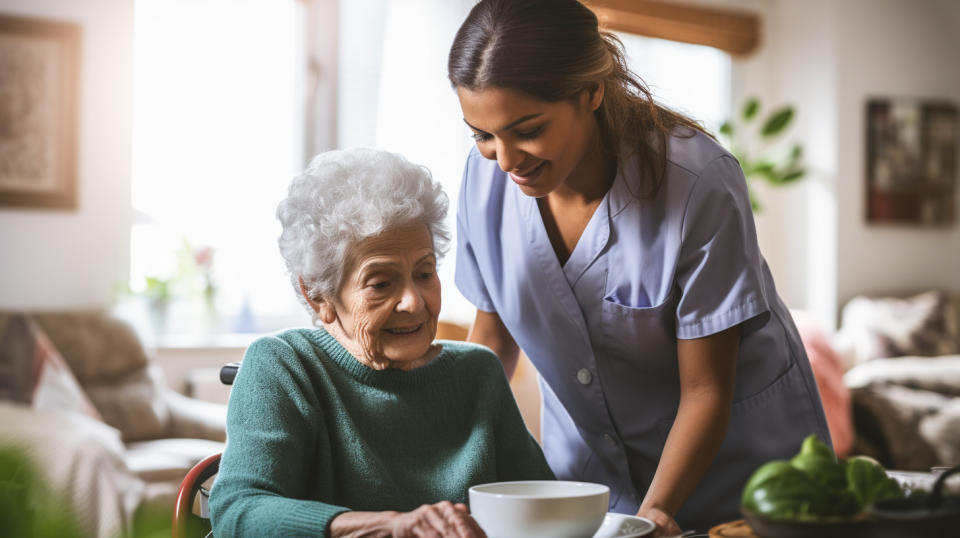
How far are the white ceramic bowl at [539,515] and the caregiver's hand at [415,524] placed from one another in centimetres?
2

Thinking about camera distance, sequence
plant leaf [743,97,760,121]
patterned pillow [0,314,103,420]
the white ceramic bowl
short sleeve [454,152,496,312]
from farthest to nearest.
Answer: plant leaf [743,97,760,121] < patterned pillow [0,314,103,420] < short sleeve [454,152,496,312] < the white ceramic bowl

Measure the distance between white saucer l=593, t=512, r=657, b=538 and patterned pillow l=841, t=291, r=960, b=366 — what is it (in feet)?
14.7

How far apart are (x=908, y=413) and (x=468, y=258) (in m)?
3.53

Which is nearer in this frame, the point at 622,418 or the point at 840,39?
the point at 622,418

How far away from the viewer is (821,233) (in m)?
5.59

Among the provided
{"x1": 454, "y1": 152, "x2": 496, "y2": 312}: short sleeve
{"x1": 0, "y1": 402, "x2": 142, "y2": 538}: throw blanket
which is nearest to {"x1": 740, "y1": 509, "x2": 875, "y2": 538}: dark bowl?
{"x1": 454, "y1": 152, "x2": 496, "y2": 312}: short sleeve

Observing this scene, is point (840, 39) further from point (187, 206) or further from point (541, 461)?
point (541, 461)

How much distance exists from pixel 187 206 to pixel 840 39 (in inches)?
158

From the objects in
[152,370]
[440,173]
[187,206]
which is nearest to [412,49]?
[440,173]

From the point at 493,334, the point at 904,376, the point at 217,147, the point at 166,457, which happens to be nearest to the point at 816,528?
the point at 493,334

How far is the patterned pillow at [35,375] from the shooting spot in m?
3.64

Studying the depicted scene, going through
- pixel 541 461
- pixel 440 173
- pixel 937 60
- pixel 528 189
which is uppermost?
pixel 937 60

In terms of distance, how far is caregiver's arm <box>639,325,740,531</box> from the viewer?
1.19 m

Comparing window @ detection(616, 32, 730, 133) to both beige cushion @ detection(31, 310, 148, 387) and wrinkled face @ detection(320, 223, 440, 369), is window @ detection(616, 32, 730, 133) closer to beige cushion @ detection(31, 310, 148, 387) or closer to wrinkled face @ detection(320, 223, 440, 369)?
beige cushion @ detection(31, 310, 148, 387)
